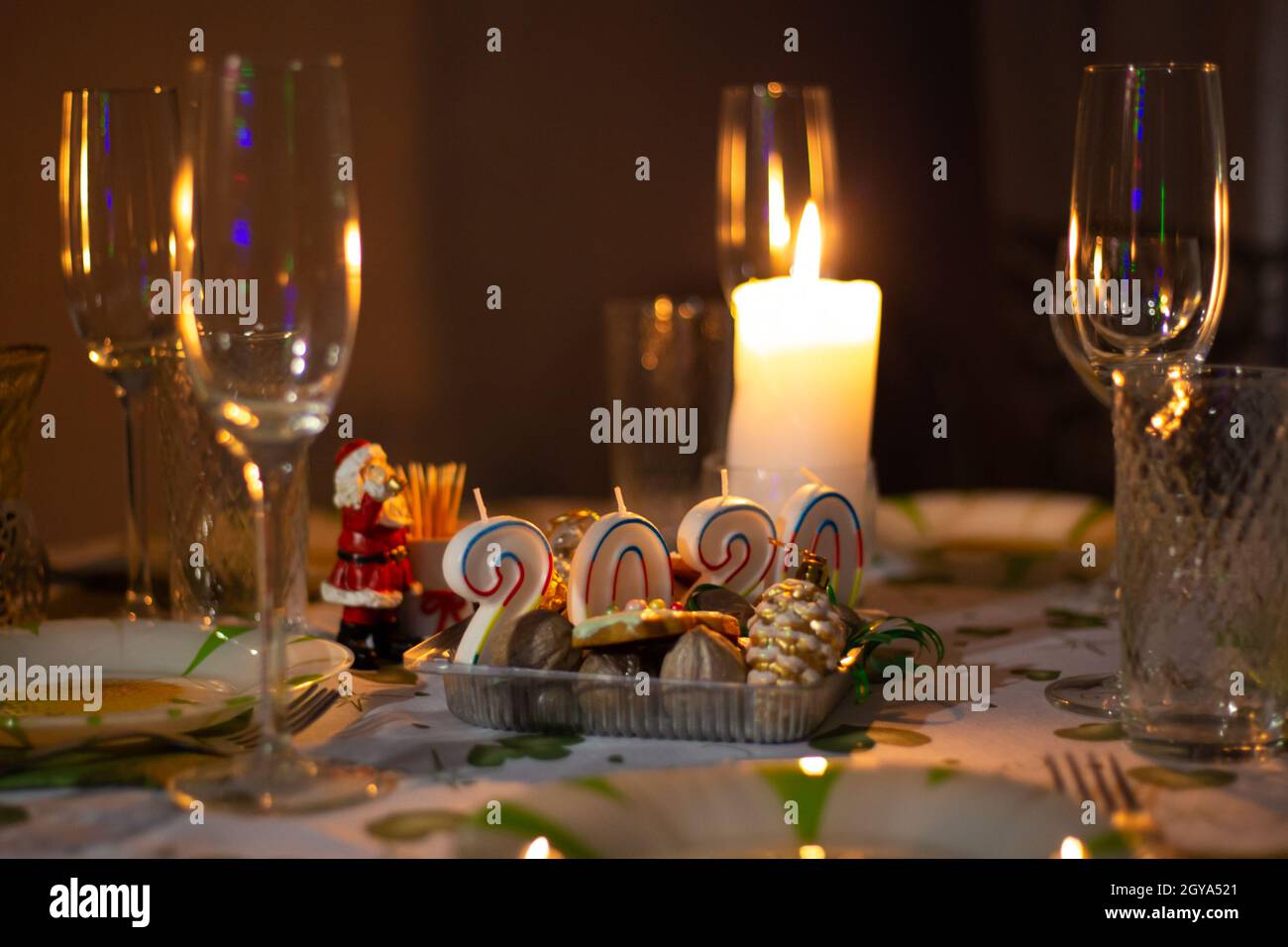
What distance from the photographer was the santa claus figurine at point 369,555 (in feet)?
2.79

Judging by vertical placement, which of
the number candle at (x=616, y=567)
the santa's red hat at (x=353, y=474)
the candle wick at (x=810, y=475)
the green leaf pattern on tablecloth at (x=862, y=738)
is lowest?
the green leaf pattern on tablecloth at (x=862, y=738)

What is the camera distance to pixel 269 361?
597 millimetres

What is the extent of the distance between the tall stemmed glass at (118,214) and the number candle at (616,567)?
0.30 meters

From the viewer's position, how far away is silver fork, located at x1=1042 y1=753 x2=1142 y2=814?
2.06 ft

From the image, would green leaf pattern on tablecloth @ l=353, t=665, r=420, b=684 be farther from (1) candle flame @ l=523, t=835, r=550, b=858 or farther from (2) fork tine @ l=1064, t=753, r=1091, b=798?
(2) fork tine @ l=1064, t=753, r=1091, b=798

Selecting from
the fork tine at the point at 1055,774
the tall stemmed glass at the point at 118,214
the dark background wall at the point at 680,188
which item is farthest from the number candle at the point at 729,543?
the dark background wall at the point at 680,188

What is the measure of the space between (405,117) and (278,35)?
23cm

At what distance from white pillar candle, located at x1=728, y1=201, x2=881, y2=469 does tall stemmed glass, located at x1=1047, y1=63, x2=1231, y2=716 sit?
20 centimetres

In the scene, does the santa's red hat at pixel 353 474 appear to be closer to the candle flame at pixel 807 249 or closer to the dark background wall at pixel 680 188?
the candle flame at pixel 807 249

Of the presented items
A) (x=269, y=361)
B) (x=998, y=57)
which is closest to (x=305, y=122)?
(x=269, y=361)

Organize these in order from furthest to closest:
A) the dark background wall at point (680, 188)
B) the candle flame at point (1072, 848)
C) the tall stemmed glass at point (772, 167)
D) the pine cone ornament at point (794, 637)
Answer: the dark background wall at point (680, 188), the tall stemmed glass at point (772, 167), the pine cone ornament at point (794, 637), the candle flame at point (1072, 848)

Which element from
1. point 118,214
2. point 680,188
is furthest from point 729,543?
point 680,188

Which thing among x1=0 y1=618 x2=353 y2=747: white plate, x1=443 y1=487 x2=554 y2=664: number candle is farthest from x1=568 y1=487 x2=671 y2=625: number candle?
x1=0 y1=618 x2=353 y2=747: white plate

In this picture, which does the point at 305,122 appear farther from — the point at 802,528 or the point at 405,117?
the point at 405,117
